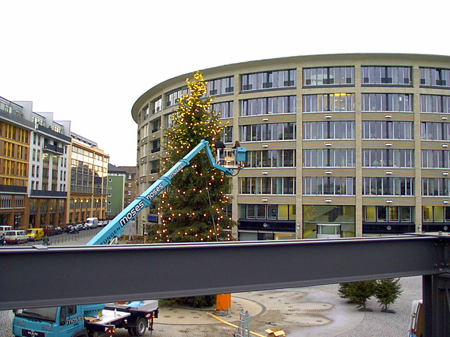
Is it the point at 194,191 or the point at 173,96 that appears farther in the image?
the point at 173,96

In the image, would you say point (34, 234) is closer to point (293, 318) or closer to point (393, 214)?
point (393, 214)

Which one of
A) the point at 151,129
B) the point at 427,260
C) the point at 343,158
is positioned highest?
the point at 151,129

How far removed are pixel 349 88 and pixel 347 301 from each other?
28.0 m

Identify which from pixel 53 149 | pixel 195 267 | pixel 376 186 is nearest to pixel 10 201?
pixel 53 149

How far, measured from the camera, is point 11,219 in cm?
6556

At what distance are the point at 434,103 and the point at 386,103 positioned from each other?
5354 millimetres

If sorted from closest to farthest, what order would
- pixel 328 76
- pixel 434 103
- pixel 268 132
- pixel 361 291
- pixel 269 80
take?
pixel 361 291
pixel 434 103
pixel 328 76
pixel 268 132
pixel 269 80

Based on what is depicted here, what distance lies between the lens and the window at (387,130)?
141 feet

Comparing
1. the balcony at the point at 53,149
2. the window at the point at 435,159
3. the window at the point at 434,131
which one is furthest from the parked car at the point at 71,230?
the window at the point at 434,131

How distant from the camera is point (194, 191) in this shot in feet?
71.4

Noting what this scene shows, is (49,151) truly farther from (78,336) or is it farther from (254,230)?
(78,336)

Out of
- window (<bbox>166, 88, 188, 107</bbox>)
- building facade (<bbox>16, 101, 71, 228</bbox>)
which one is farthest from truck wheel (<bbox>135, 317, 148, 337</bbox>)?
building facade (<bbox>16, 101, 71, 228</bbox>)

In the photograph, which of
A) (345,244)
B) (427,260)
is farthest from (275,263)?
(427,260)

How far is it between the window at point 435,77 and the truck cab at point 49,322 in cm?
4299
